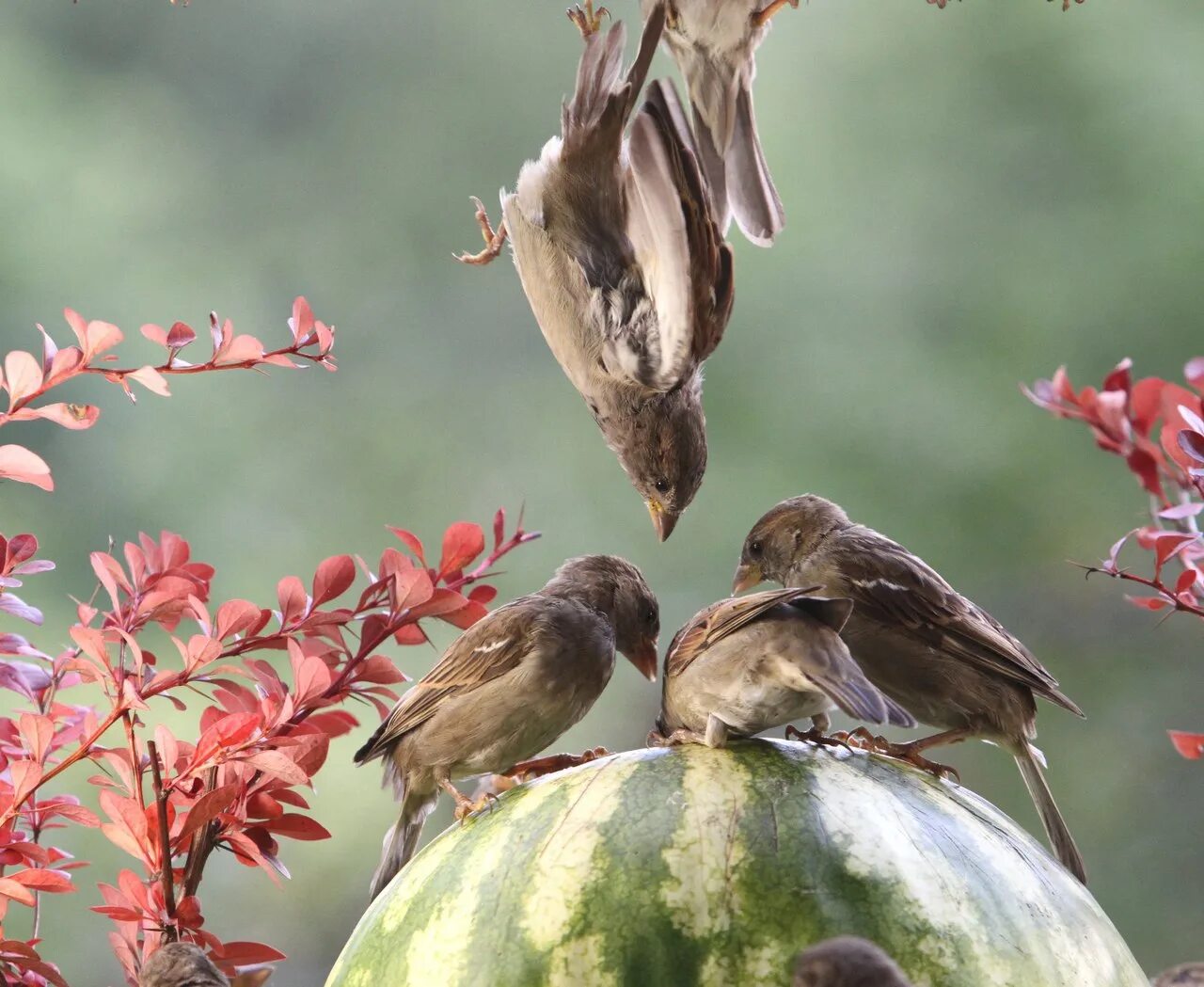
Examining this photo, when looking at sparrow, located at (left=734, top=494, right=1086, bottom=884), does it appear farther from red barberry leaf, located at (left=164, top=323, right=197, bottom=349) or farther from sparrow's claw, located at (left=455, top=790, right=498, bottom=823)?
red barberry leaf, located at (left=164, top=323, right=197, bottom=349)

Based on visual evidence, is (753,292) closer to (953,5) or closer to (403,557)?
(953,5)

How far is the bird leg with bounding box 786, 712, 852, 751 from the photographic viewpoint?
3.81 ft

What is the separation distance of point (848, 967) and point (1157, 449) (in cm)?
67

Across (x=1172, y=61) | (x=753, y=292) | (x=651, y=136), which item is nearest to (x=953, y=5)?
(x=1172, y=61)

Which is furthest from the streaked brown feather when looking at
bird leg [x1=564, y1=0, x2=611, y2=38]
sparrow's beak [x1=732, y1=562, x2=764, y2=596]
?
sparrow's beak [x1=732, y1=562, x2=764, y2=596]

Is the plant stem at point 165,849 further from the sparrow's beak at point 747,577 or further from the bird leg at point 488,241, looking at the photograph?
the bird leg at point 488,241

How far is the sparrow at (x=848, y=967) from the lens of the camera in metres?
0.85

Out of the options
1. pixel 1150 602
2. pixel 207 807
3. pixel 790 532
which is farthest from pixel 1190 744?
pixel 207 807

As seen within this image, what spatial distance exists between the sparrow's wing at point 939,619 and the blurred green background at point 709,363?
1.98 metres

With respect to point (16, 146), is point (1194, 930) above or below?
below

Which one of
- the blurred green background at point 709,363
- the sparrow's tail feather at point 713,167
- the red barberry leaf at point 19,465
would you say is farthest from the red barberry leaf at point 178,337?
the blurred green background at point 709,363

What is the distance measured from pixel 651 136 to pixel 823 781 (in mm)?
724

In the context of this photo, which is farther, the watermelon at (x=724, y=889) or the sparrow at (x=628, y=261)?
the sparrow at (x=628, y=261)

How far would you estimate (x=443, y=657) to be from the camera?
137 cm
